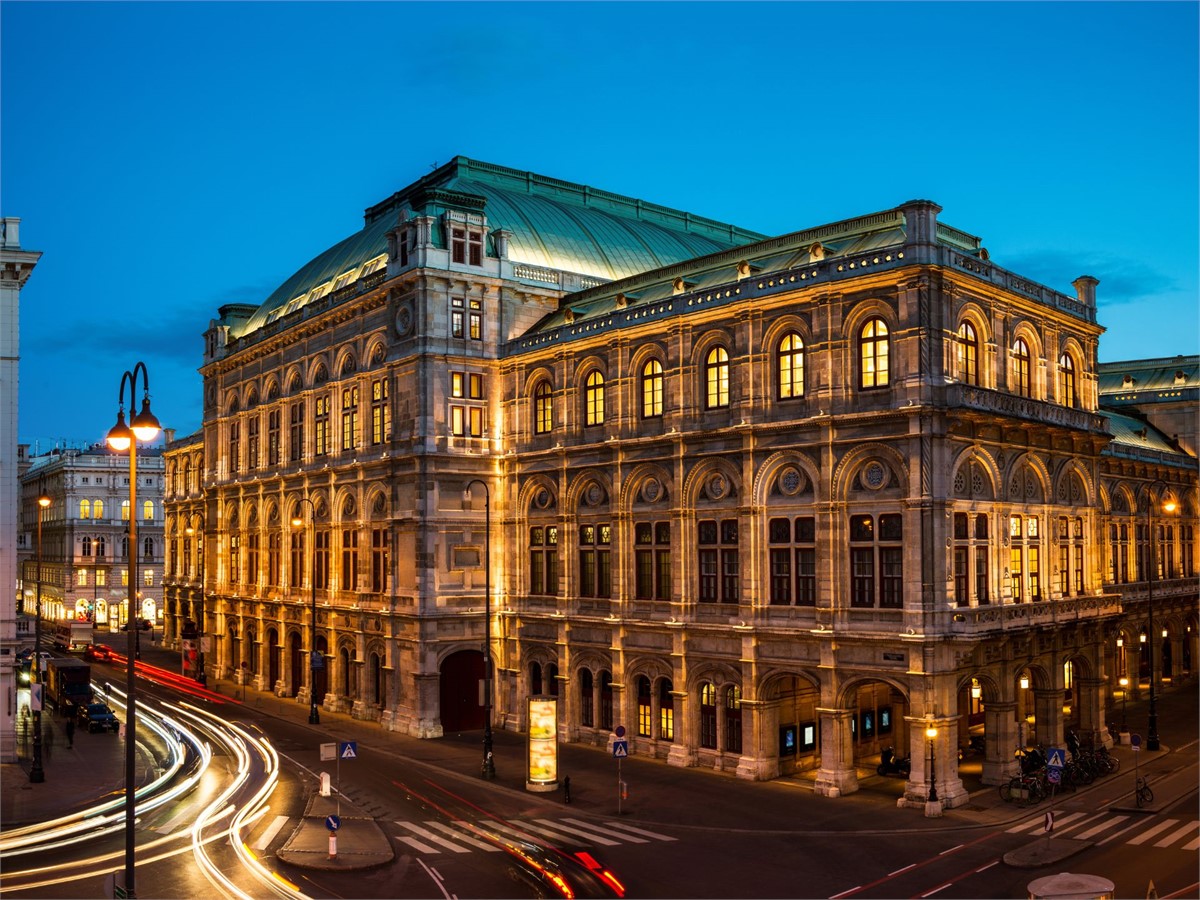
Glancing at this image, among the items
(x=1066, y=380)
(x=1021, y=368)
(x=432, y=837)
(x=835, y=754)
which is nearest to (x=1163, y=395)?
(x=1066, y=380)

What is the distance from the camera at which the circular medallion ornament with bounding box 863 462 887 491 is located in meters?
41.1

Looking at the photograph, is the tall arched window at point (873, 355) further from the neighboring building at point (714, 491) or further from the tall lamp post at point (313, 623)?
the tall lamp post at point (313, 623)

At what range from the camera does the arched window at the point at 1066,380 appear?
4834cm

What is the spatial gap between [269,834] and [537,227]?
3923cm

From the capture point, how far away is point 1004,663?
42.7m

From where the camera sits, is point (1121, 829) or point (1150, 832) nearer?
point (1150, 832)

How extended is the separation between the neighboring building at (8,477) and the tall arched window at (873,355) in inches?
1318

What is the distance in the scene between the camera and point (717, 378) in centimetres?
4709

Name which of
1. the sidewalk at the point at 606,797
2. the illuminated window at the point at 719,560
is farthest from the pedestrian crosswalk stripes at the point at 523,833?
the illuminated window at the point at 719,560

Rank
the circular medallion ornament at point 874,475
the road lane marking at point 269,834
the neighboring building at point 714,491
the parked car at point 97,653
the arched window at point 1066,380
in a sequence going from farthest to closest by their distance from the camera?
the parked car at point 97,653
the arched window at point 1066,380
the circular medallion ornament at point 874,475
the neighboring building at point 714,491
the road lane marking at point 269,834

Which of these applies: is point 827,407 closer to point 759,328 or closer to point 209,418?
point 759,328

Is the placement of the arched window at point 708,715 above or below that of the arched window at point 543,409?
below

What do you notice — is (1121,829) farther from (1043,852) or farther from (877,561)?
(877,561)

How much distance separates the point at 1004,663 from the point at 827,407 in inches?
456
